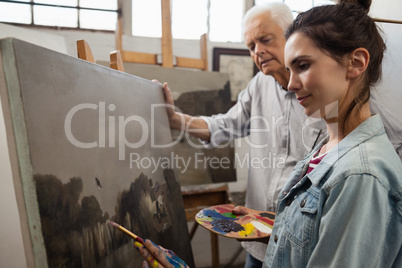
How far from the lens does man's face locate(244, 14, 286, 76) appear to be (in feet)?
4.48

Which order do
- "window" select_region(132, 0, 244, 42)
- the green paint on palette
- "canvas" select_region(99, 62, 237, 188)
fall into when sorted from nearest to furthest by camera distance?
the green paint on palette < "canvas" select_region(99, 62, 237, 188) < "window" select_region(132, 0, 244, 42)

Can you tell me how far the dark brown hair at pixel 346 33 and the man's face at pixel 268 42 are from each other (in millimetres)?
542

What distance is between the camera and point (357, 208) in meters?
0.61

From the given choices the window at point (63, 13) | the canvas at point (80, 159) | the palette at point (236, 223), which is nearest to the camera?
the canvas at point (80, 159)

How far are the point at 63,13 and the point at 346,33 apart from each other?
8.32 feet

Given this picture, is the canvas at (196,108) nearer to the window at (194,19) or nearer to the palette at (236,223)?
the window at (194,19)

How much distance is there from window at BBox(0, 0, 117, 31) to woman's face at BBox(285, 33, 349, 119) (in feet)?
7.28

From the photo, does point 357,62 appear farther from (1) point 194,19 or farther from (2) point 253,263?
(1) point 194,19

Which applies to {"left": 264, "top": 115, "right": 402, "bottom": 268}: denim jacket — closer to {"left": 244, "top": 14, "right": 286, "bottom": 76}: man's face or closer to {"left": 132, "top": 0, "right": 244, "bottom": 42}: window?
{"left": 244, "top": 14, "right": 286, "bottom": 76}: man's face

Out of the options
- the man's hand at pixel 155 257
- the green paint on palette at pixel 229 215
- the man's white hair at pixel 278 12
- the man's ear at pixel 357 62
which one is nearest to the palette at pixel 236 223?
the green paint on palette at pixel 229 215

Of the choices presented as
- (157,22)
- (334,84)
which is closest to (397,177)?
(334,84)

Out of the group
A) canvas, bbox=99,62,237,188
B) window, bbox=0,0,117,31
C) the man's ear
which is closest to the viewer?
the man's ear

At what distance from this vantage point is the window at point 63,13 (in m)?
2.47

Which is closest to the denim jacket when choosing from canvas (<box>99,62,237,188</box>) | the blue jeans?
the blue jeans
